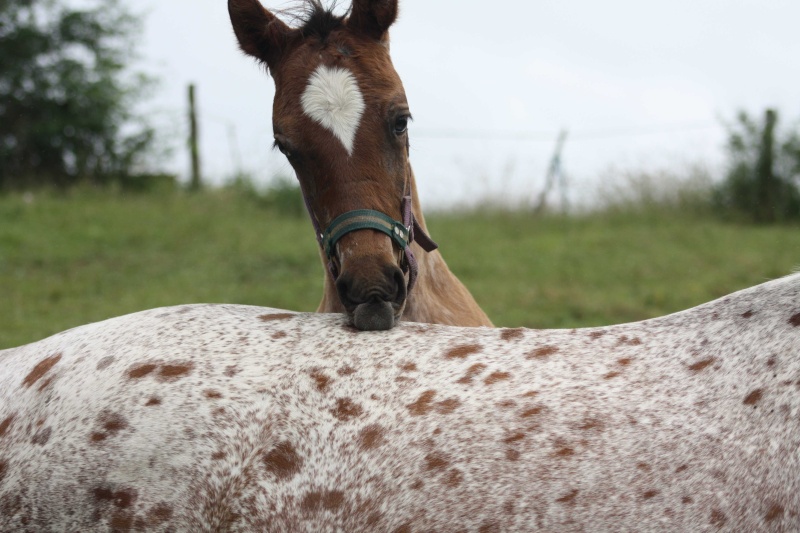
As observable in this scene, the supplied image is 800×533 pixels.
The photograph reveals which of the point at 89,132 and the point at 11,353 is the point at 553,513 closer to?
the point at 11,353

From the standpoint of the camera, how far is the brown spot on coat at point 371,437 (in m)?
2.45

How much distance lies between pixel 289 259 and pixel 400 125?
6876 mm

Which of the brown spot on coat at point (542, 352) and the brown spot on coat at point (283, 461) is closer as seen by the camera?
the brown spot on coat at point (283, 461)

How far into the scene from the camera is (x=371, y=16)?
3.91 meters

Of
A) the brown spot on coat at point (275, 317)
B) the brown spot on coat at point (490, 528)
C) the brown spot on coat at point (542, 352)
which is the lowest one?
the brown spot on coat at point (490, 528)

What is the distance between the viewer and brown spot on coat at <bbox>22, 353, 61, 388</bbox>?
2.76m

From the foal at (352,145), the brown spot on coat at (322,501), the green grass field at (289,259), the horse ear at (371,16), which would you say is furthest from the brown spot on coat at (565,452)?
the green grass field at (289,259)

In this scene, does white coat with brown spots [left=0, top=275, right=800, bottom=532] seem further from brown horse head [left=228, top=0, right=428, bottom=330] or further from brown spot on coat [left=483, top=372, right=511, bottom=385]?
brown horse head [left=228, top=0, right=428, bottom=330]

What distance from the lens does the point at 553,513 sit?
2271 millimetres

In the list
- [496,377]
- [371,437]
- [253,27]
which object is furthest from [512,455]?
[253,27]

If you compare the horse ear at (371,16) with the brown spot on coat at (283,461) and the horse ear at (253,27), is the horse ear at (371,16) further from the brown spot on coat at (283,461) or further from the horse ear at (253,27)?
the brown spot on coat at (283,461)

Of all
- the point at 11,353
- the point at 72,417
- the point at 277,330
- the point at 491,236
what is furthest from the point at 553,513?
the point at 491,236

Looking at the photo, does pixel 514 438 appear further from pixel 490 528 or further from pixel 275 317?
pixel 275 317

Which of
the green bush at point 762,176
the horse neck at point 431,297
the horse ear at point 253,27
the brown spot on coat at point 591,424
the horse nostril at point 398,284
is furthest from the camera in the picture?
the green bush at point 762,176
